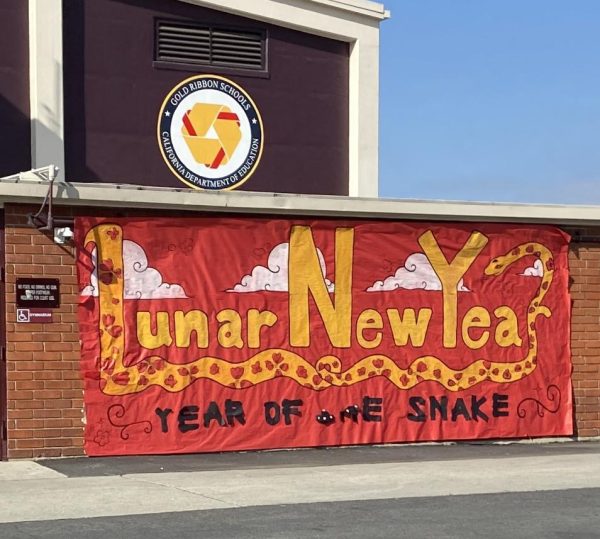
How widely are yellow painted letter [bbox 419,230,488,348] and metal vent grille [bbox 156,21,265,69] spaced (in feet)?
21.7

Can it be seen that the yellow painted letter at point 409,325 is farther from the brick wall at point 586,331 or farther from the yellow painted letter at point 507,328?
the brick wall at point 586,331

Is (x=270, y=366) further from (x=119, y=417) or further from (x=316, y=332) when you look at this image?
(x=119, y=417)

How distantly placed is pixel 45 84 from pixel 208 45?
3.05 m

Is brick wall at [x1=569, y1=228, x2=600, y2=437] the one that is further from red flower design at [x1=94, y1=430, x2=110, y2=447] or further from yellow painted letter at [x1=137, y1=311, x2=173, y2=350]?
red flower design at [x1=94, y1=430, x2=110, y2=447]

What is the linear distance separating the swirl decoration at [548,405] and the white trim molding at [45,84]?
788cm

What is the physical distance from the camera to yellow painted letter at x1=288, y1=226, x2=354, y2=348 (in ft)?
43.7

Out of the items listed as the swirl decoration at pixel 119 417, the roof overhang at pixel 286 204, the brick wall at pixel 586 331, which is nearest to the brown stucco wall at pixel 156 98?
the roof overhang at pixel 286 204

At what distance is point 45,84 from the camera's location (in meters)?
17.4

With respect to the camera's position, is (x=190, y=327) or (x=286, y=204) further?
(x=286, y=204)

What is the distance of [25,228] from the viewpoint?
12070 mm

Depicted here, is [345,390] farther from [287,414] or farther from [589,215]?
[589,215]

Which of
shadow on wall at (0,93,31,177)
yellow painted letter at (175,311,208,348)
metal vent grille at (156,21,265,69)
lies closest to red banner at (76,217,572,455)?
yellow painted letter at (175,311,208,348)

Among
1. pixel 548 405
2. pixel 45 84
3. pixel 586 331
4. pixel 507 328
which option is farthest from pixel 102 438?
pixel 45 84

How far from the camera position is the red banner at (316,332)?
12555 millimetres
